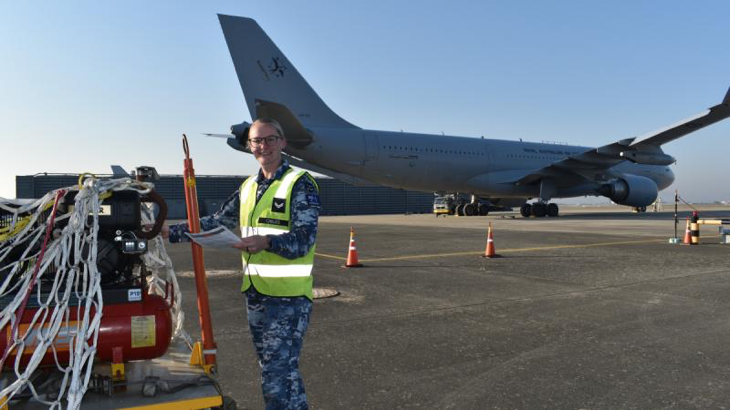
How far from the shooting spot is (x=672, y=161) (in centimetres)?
2697

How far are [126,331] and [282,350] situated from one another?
78 cm

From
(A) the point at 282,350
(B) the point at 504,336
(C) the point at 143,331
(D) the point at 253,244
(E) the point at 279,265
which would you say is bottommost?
(B) the point at 504,336

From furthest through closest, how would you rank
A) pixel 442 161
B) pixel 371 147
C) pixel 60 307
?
pixel 442 161
pixel 371 147
pixel 60 307

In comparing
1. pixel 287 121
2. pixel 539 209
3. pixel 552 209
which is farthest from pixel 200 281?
pixel 552 209

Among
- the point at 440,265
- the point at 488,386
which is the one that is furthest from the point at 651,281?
the point at 488,386

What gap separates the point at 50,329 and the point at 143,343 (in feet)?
1.38

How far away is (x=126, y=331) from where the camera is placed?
2.42 meters

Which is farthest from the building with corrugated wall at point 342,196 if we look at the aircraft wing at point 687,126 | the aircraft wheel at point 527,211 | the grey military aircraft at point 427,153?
the aircraft wing at point 687,126

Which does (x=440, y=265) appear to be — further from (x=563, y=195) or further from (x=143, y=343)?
(x=563, y=195)

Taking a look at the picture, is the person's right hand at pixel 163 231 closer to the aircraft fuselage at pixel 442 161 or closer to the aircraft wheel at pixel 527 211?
the aircraft fuselage at pixel 442 161

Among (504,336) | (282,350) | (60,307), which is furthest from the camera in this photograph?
(504,336)

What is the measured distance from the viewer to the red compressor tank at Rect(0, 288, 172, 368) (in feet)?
7.45

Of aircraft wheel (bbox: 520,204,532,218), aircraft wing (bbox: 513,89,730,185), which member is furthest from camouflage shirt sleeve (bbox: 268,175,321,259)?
aircraft wheel (bbox: 520,204,532,218)

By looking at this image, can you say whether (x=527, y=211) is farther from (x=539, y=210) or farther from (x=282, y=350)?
(x=282, y=350)
